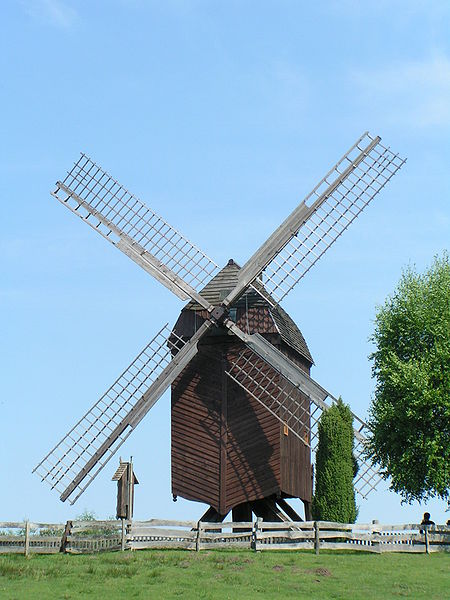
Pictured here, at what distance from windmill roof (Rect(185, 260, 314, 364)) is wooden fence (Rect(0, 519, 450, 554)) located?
6740 millimetres

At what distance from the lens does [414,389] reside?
32.3 metres

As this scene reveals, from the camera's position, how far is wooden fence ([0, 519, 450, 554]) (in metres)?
30.7

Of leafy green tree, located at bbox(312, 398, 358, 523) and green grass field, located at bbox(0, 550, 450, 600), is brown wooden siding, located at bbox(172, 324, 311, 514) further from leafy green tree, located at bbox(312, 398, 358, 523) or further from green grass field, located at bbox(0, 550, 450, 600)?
green grass field, located at bbox(0, 550, 450, 600)

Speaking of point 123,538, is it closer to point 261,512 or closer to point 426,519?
point 261,512

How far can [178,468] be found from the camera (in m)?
34.4

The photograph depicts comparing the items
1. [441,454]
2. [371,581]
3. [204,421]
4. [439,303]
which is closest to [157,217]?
[204,421]

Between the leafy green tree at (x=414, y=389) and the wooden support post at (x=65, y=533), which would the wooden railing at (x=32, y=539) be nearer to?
the wooden support post at (x=65, y=533)

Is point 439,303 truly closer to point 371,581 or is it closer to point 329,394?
point 329,394

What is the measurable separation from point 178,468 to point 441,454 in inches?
359

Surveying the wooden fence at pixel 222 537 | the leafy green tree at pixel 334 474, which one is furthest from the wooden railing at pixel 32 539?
the leafy green tree at pixel 334 474

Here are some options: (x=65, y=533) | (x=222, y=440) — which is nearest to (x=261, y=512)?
(x=222, y=440)

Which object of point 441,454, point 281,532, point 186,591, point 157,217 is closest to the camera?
point 186,591

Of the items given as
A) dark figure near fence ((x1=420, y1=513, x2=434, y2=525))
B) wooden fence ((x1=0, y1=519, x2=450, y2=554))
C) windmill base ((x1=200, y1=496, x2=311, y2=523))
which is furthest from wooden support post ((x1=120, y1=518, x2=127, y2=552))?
dark figure near fence ((x1=420, y1=513, x2=434, y2=525))

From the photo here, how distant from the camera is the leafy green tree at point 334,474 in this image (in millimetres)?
32062
